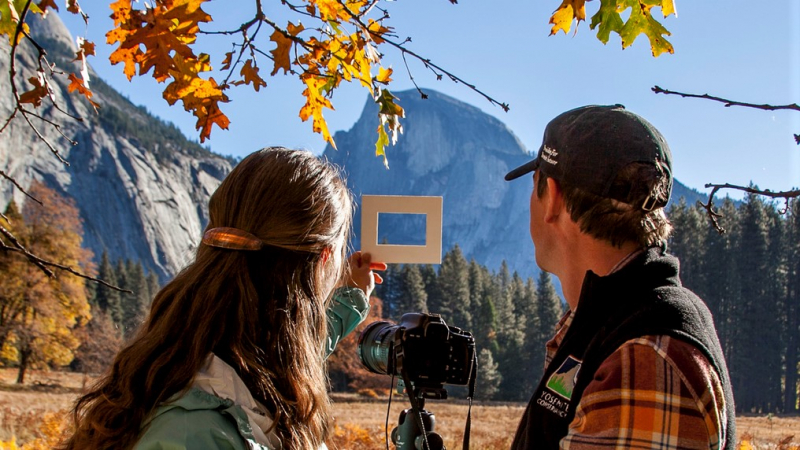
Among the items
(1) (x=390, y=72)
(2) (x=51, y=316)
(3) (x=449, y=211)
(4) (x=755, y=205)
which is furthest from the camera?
(3) (x=449, y=211)

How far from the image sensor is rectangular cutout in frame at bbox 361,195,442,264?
6.59 ft

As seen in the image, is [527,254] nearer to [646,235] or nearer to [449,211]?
[449,211]

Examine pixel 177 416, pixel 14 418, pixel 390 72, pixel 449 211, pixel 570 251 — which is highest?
pixel 449 211

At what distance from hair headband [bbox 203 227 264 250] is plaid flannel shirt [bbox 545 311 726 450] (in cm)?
74

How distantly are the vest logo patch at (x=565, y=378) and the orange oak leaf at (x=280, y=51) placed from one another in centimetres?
160

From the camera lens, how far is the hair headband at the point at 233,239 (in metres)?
1.46

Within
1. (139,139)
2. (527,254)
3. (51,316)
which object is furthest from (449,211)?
(51,316)

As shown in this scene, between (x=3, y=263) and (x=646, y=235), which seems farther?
(x=3, y=263)

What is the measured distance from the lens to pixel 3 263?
90.0ft

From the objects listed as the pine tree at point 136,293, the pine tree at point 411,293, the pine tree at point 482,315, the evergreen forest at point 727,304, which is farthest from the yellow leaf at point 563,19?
the pine tree at point 136,293

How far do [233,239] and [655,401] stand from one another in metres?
0.88

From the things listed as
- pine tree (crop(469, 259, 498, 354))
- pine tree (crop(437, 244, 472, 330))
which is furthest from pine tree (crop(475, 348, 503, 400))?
pine tree (crop(469, 259, 498, 354))

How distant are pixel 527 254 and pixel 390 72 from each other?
601ft

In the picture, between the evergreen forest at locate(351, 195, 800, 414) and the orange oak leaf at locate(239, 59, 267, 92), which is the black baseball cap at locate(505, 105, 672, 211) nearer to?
the orange oak leaf at locate(239, 59, 267, 92)
